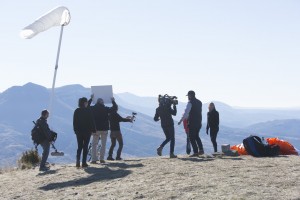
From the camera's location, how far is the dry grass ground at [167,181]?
9.96 metres

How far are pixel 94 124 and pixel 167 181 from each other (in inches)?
187

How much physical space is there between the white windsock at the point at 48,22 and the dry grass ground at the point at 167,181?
20.0 ft

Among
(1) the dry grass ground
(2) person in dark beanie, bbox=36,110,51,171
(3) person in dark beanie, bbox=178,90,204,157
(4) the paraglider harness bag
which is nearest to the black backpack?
(2) person in dark beanie, bbox=36,110,51,171

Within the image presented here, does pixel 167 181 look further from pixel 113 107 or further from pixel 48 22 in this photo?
pixel 48 22

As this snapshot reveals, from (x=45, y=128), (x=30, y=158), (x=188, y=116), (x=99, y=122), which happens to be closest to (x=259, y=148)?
(x=188, y=116)

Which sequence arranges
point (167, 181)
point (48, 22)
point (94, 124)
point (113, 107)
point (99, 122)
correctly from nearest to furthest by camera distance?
point (167, 181) < point (94, 124) < point (99, 122) < point (113, 107) < point (48, 22)

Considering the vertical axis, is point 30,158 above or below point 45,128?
below

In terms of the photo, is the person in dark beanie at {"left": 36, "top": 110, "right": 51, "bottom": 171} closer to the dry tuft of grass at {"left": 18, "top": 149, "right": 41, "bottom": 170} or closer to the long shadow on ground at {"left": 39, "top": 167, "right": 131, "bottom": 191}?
the long shadow on ground at {"left": 39, "top": 167, "right": 131, "bottom": 191}

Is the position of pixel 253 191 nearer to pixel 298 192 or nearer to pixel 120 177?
pixel 298 192

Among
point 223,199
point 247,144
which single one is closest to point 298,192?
point 223,199

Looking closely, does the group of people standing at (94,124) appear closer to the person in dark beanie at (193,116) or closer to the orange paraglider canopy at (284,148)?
the person in dark beanie at (193,116)

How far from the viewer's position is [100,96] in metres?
17.5

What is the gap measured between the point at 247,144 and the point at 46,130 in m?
8.17

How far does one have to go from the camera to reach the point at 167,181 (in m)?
11.6
